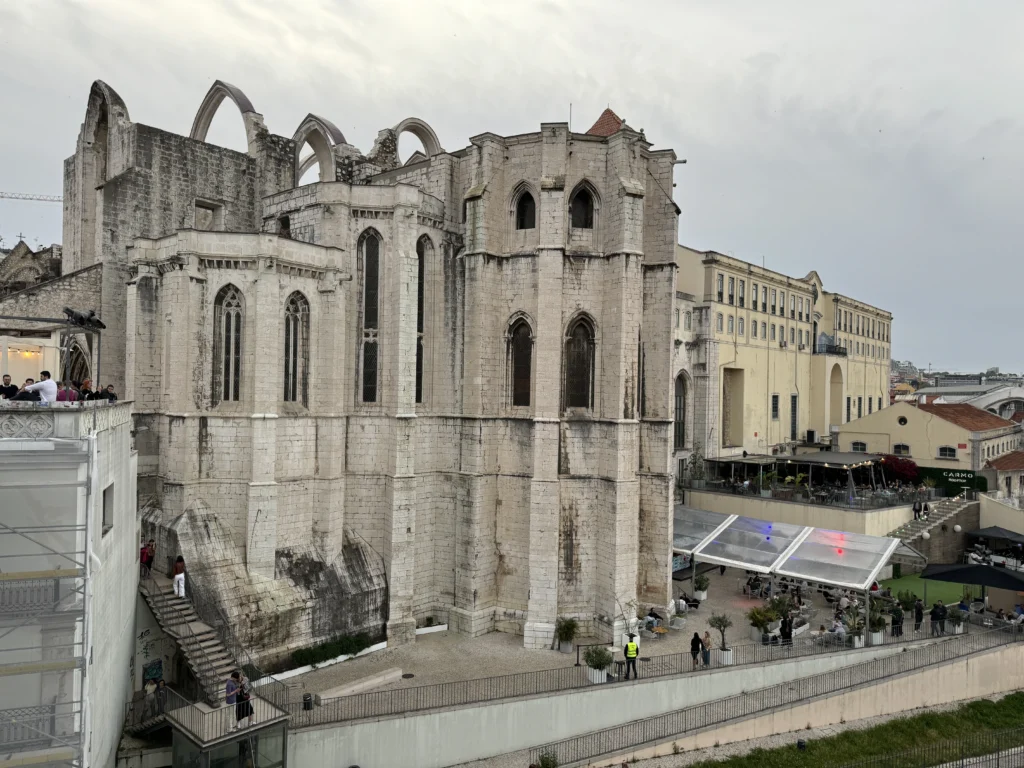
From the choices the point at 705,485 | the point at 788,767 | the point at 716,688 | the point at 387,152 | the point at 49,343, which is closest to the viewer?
the point at 788,767

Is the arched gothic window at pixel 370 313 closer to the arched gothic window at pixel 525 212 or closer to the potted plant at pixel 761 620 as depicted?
the arched gothic window at pixel 525 212

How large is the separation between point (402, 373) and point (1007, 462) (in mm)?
34316

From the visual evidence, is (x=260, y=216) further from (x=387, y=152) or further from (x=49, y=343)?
(x=49, y=343)

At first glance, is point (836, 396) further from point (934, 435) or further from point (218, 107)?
point (218, 107)

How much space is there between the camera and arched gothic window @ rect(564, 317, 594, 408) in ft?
71.1

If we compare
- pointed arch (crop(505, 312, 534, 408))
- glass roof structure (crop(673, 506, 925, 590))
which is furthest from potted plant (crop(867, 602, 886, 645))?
pointed arch (crop(505, 312, 534, 408))

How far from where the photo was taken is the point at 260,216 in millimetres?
24891

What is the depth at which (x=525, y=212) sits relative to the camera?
22.4 m

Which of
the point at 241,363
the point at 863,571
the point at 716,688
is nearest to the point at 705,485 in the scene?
the point at 863,571

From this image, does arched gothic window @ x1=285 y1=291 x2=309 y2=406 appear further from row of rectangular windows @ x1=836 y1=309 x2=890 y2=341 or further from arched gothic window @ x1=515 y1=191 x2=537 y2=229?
row of rectangular windows @ x1=836 y1=309 x2=890 y2=341

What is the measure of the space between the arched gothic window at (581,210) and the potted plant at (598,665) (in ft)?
42.2

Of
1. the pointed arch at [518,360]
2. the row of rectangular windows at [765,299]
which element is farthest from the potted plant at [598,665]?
the row of rectangular windows at [765,299]

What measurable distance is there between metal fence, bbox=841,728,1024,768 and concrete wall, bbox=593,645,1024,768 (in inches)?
55.4

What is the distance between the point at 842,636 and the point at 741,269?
81.3 ft
